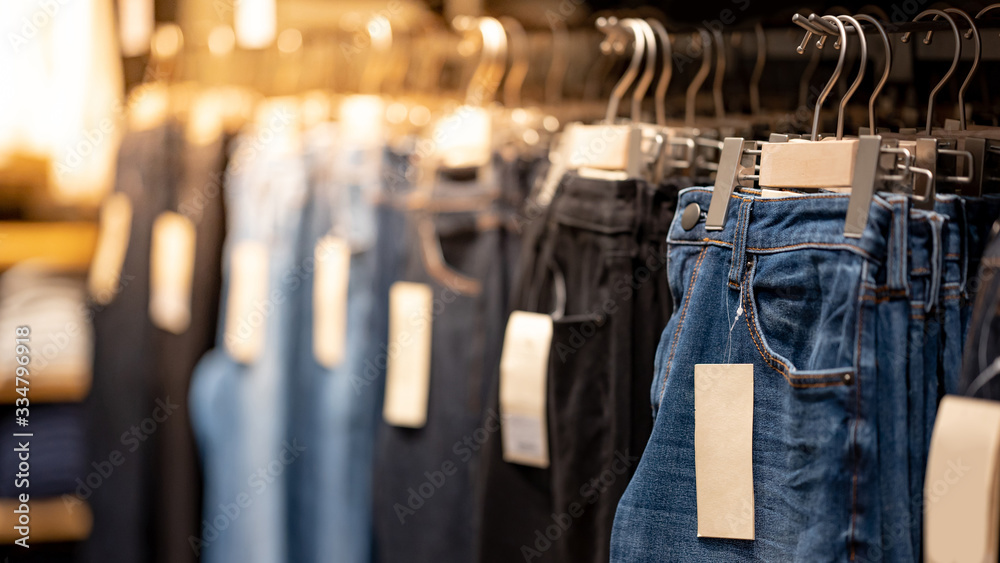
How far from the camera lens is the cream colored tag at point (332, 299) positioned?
1.59 metres

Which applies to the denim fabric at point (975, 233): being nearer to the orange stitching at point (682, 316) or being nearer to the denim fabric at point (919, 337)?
the denim fabric at point (919, 337)

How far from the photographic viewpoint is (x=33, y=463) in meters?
2.26

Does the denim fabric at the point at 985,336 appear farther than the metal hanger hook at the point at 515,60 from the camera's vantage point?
No

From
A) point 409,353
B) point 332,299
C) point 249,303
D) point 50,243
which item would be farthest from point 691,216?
point 50,243

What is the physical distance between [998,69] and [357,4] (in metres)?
1.90

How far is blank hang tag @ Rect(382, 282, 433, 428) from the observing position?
4.81 ft

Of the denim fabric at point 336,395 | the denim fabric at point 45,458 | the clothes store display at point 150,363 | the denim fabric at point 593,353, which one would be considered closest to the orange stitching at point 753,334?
the denim fabric at point 593,353

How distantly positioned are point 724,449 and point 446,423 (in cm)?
71

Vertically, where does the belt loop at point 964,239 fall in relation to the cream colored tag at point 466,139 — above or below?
below

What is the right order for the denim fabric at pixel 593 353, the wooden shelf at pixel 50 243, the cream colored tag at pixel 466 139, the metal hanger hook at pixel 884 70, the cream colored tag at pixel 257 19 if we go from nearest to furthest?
the metal hanger hook at pixel 884 70
the denim fabric at pixel 593 353
the cream colored tag at pixel 466 139
the wooden shelf at pixel 50 243
the cream colored tag at pixel 257 19

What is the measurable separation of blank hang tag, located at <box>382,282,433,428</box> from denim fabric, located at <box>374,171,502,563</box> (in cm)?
1

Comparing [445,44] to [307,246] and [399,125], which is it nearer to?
[399,125]

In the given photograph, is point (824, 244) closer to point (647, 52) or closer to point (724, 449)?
point (724, 449)

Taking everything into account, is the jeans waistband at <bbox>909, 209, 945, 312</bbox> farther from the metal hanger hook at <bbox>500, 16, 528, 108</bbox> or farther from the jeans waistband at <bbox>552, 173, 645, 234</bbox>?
the metal hanger hook at <bbox>500, 16, 528, 108</bbox>
